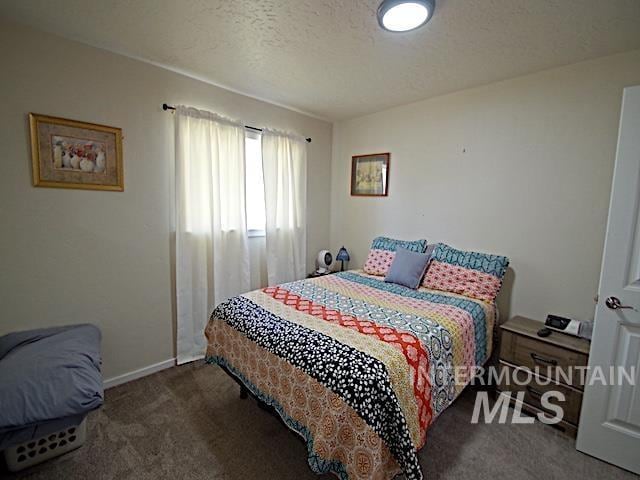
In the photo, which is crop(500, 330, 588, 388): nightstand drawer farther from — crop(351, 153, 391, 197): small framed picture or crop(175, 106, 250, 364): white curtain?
A: crop(175, 106, 250, 364): white curtain

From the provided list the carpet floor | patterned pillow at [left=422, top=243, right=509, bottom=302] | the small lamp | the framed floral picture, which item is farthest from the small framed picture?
the framed floral picture

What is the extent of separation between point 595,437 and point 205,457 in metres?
2.26

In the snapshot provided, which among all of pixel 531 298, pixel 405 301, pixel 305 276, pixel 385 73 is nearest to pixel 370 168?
Result: pixel 385 73

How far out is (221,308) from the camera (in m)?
2.11

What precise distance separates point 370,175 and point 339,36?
179 centimetres

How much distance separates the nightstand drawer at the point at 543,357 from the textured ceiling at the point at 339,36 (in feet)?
6.43

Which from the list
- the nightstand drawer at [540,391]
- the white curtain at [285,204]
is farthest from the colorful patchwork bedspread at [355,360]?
the white curtain at [285,204]

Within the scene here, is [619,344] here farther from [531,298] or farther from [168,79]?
[168,79]

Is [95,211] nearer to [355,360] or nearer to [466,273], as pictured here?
[355,360]

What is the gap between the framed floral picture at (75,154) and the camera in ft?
6.19

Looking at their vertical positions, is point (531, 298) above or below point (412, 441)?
above

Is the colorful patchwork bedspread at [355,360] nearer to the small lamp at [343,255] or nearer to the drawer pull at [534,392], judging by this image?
the drawer pull at [534,392]

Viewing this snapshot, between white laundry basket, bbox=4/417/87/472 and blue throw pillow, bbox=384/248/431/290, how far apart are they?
2.39 meters

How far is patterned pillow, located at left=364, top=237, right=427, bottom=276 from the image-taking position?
293 cm
